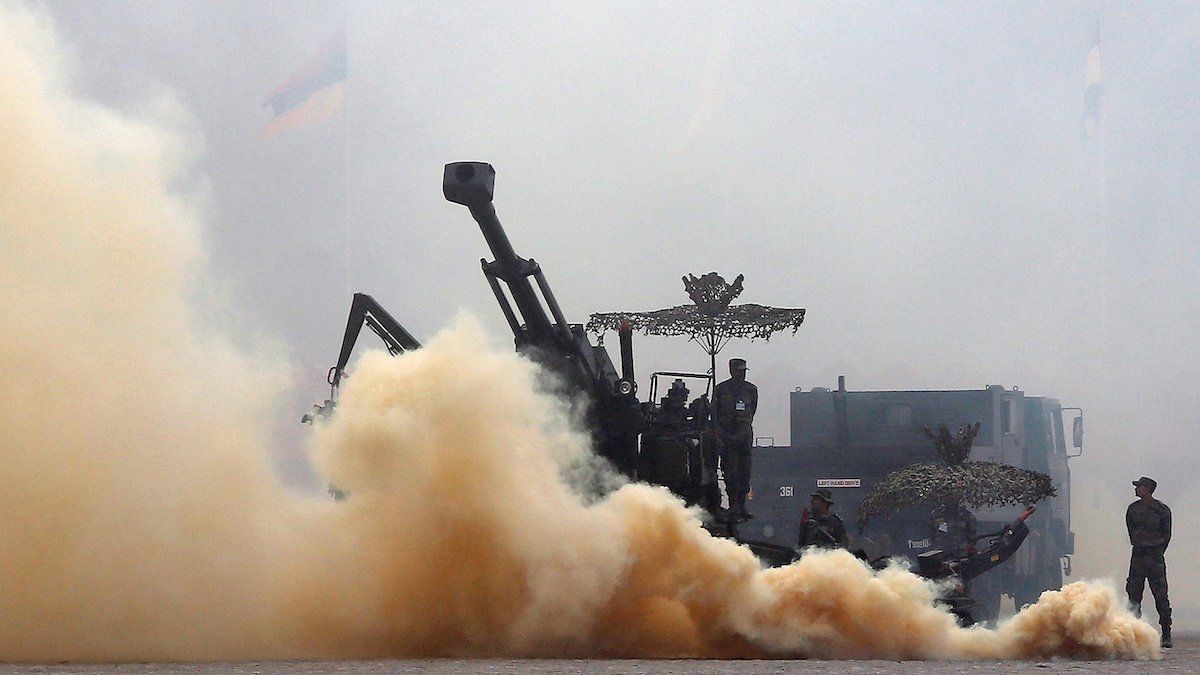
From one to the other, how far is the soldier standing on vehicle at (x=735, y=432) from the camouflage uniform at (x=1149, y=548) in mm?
4605

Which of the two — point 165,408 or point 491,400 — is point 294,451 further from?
point 491,400

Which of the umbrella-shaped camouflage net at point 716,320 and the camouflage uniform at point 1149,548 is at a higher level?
the umbrella-shaped camouflage net at point 716,320

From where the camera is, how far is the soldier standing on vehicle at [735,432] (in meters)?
19.5

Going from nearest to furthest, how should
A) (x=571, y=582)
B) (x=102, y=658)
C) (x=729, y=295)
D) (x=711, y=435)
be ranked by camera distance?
(x=102, y=658) < (x=571, y=582) < (x=711, y=435) < (x=729, y=295)

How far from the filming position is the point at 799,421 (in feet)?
113

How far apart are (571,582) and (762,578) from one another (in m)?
1.89

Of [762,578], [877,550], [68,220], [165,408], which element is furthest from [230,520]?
[877,550]

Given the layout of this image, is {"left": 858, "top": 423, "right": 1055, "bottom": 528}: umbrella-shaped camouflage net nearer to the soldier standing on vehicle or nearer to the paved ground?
the soldier standing on vehicle

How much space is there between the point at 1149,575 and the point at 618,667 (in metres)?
8.72

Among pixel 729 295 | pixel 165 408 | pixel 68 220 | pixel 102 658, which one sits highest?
pixel 729 295

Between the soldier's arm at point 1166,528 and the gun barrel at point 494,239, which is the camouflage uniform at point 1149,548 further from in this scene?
the gun barrel at point 494,239

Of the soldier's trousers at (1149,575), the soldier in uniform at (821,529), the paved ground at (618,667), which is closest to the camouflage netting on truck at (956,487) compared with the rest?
the soldier in uniform at (821,529)

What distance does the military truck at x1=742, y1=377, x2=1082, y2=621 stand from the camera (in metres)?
32.2

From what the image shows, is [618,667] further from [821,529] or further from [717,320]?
[717,320]
